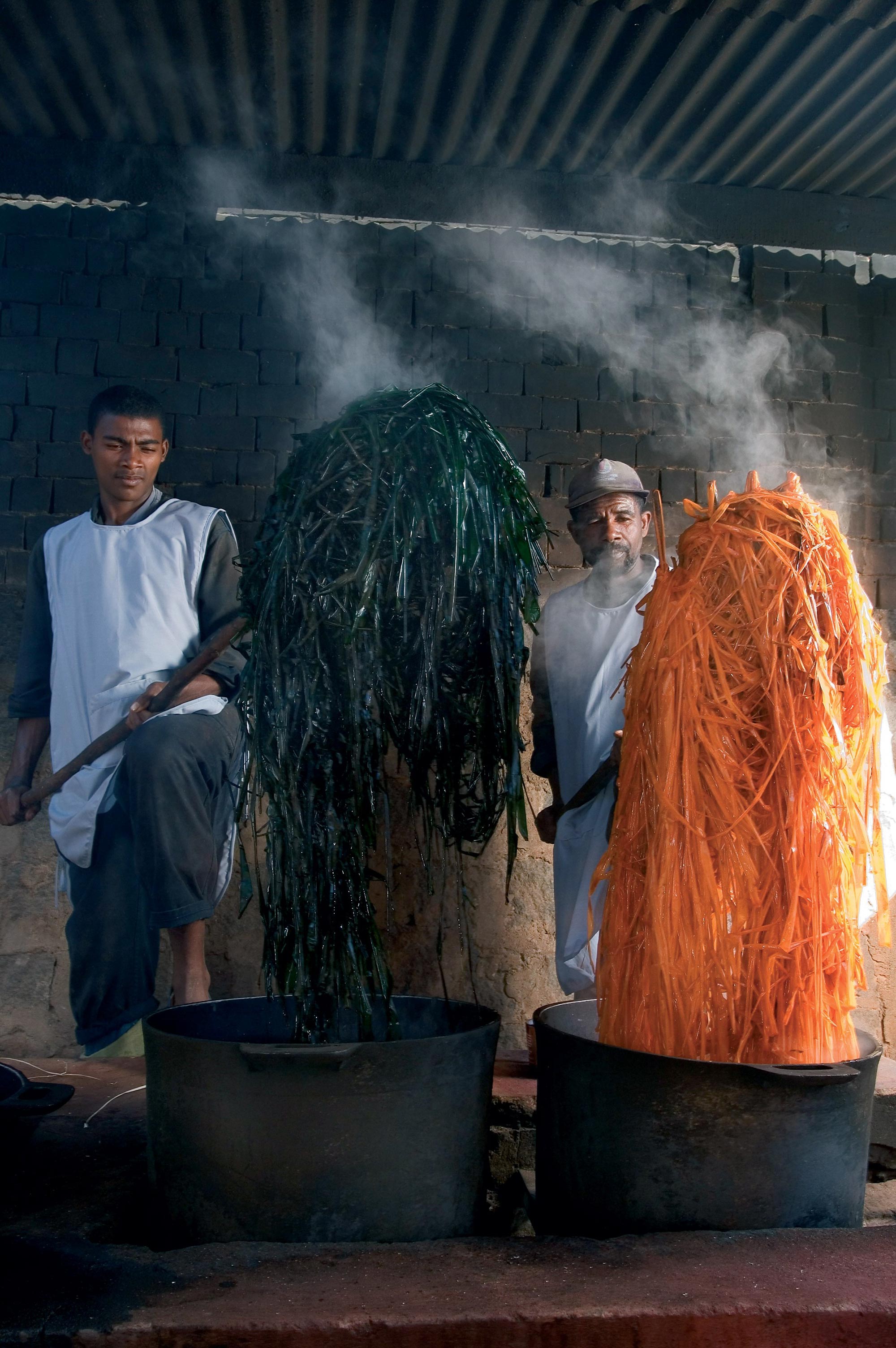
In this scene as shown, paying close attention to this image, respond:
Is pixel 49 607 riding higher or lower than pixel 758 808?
higher

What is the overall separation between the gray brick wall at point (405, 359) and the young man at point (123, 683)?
0.72m

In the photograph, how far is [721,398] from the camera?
15.8 feet

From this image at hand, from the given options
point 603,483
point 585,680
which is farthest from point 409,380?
point 585,680

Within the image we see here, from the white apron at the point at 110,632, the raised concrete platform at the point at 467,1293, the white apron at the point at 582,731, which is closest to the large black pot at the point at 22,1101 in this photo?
the raised concrete platform at the point at 467,1293

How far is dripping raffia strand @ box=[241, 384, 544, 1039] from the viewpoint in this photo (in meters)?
2.10

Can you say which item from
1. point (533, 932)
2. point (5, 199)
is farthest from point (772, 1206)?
point (5, 199)

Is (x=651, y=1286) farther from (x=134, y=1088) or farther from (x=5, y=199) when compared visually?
(x=5, y=199)

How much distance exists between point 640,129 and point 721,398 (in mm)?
1248

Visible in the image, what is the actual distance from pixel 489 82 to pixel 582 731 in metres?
2.61

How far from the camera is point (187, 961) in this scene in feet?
10.3

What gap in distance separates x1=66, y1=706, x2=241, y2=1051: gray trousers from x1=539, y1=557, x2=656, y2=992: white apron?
1282mm

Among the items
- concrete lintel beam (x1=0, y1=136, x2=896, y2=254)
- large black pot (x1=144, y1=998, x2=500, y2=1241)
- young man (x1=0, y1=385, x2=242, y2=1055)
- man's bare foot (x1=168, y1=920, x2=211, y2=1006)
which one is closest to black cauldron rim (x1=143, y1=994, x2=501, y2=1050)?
large black pot (x1=144, y1=998, x2=500, y2=1241)

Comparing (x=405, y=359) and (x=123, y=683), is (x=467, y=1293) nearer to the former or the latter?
(x=123, y=683)

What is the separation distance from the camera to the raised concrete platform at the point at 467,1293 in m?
1.69
